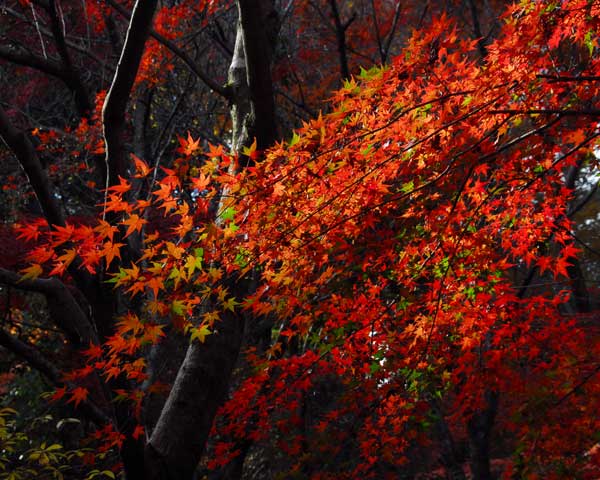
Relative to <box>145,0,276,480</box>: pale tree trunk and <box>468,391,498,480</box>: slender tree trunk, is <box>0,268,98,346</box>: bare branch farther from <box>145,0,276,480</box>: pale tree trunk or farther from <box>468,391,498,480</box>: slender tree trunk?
<box>468,391,498,480</box>: slender tree trunk

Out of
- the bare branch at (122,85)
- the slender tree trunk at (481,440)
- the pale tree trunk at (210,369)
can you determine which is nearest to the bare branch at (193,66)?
the pale tree trunk at (210,369)

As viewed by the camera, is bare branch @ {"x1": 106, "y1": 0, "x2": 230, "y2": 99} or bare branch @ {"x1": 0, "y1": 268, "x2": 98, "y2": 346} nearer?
bare branch @ {"x1": 0, "y1": 268, "x2": 98, "y2": 346}

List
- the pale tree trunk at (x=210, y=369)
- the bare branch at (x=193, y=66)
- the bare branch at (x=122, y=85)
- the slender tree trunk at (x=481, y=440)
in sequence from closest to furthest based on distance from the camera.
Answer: the bare branch at (x=122, y=85)
the pale tree trunk at (x=210, y=369)
the bare branch at (x=193, y=66)
the slender tree trunk at (x=481, y=440)

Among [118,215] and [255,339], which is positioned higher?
[255,339]

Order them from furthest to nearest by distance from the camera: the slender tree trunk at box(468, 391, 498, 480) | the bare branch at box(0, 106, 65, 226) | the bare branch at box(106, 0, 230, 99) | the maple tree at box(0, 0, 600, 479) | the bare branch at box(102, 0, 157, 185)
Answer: the slender tree trunk at box(468, 391, 498, 480)
the bare branch at box(106, 0, 230, 99)
the maple tree at box(0, 0, 600, 479)
the bare branch at box(0, 106, 65, 226)
the bare branch at box(102, 0, 157, 185)

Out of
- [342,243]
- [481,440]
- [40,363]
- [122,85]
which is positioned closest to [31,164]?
[122,85]

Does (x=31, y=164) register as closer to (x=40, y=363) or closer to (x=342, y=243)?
(x=40, y=363)

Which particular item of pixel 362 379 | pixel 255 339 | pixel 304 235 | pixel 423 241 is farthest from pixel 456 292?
pixel 255 339

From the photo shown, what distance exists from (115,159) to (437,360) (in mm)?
3857

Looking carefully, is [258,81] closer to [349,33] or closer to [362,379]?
[362,379]

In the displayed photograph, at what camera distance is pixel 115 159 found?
292 centimetres

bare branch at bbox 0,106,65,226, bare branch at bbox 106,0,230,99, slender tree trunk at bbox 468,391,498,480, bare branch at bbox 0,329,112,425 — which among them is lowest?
bare branch at bbox 0,329,112,425

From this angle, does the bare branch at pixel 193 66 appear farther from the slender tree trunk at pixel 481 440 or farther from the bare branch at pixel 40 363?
the slender tree trunk at pixel 481 440

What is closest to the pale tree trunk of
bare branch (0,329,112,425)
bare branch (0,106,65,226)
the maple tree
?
the maple tree
